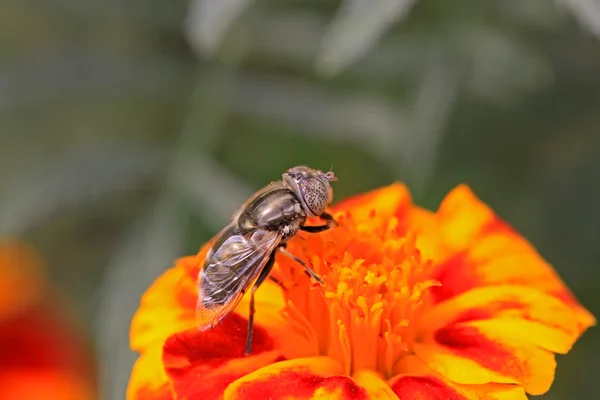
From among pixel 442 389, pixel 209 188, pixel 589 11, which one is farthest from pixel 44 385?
pixel 589 11

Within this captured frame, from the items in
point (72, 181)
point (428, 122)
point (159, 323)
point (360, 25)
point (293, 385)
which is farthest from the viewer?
point (72, 181)

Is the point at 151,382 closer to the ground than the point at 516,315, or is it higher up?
closer to the ground

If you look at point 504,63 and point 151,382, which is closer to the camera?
point 151,382

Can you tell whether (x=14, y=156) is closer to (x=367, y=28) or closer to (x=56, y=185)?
(x=56, y=185)

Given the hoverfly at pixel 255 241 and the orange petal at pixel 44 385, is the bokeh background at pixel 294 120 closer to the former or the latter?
the orange petal at pixel 44 385

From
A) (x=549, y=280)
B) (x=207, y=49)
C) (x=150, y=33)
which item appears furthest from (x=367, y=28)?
(x=150, y=33)

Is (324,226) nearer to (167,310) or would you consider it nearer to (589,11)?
(167,310)
